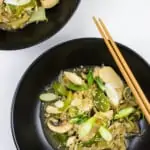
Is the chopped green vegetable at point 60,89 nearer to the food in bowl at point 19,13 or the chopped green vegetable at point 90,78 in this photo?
the chopped green vegetable at point 90,78

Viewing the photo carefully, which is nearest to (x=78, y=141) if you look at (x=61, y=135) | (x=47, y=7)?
(x=61, y=135)

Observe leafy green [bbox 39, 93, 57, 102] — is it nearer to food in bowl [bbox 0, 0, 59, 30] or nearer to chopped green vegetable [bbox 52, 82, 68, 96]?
chopped green vegetable [bbox 52, 82, 68, 96]

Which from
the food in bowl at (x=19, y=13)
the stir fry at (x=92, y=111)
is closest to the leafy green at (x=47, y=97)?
the stir fry at (x=92, y=111)

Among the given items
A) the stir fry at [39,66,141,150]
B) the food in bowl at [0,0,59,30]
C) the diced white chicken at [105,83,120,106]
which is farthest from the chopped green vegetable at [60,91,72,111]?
the food in bowl at [0,0,59,30]

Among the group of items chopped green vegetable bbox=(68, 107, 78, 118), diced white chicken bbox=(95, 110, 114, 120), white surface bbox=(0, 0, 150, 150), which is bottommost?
diced white chicken bbox=(95, 110, 114, 120)

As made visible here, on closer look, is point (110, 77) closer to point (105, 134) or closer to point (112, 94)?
point (112, 94)

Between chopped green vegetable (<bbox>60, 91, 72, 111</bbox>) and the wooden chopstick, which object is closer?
the wooden chopstick
